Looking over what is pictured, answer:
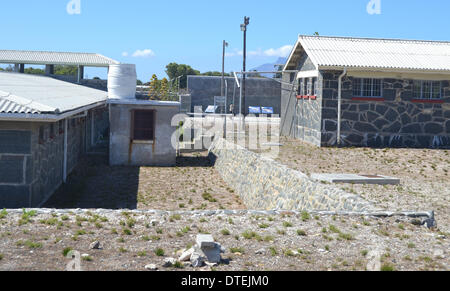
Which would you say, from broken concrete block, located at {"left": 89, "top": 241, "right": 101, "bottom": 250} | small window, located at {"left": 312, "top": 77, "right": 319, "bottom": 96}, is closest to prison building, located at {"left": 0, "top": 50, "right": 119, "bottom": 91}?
small window, located at {"left": 312, "top": 77, "right": 319, "bottom": 96}

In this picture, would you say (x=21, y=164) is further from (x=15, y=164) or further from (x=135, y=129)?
(x=135, y=129)

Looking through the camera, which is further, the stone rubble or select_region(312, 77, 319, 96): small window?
select_region(312, 77, 319, 96): small window

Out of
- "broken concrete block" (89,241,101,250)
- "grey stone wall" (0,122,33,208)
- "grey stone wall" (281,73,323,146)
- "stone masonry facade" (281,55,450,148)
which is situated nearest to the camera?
"broken concrete block" (89,241,101,250)

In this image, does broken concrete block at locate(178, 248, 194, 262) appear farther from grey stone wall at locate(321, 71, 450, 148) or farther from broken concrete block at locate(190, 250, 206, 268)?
grey stone wall at locate(321, 71, 450, 148)

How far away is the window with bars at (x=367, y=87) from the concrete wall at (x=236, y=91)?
2175 cm

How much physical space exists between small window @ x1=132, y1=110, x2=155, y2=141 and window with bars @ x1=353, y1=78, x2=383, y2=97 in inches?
282

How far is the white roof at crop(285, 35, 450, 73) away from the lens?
A: 1861 cm

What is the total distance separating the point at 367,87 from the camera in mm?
18953

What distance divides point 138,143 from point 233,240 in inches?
469

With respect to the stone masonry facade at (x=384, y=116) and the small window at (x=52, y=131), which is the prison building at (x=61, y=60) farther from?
the small window at (x=52, y=131)

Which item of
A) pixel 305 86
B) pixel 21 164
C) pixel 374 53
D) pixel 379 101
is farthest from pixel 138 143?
pixel 374 53

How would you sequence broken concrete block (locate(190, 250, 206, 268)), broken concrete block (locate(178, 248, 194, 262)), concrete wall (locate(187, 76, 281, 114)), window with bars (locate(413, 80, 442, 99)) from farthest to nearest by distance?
concrete wall (locate(187, 76, 281, 114))
window with bars (locate(413, 80, 442, 99))
broken concrete block (locate(178, 248, 194, 262))
broken concrete block (locate(190, 250, 206, 268))

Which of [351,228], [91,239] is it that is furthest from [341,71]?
[91,239]
